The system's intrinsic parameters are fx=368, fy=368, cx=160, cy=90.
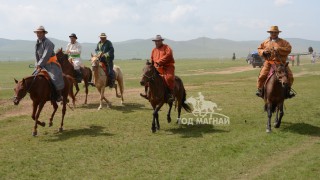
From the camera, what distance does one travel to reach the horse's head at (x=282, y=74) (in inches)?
416

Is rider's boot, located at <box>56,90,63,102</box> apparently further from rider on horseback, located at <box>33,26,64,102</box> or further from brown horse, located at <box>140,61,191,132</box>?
brown horse, located at <box>140,61,191,132</box>

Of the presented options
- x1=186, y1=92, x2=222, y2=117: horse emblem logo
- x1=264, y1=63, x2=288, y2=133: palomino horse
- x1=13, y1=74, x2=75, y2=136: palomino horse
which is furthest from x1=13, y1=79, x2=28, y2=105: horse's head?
x1=264, y1=63, x2=288, y2=133: palomino horse

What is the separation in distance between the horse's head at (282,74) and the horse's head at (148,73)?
12.0ft

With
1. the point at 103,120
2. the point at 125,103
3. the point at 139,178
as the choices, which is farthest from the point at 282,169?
the point at 125,103

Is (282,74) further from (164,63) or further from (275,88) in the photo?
(164,63)

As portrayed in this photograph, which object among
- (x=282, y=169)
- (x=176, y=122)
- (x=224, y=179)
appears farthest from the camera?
(x=176, y=122)

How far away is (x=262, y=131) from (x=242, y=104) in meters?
5.45

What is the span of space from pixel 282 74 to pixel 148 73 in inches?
154

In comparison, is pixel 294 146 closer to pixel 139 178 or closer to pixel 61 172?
pixel 139 178

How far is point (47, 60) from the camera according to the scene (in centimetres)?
1131

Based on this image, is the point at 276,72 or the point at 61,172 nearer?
the point at 61,172

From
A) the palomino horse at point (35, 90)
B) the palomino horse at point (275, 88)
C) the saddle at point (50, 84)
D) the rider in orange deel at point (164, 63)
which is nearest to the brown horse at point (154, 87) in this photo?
the rider in orange deel at point (164, 63)

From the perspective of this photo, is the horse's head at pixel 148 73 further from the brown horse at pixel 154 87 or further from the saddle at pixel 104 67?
the saddle at pixel 104 67

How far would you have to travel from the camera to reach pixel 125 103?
17672 mm
